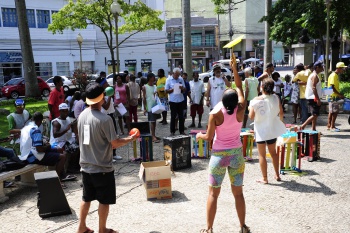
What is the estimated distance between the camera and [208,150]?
801cm

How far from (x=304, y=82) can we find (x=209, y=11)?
→ 57.3 meters

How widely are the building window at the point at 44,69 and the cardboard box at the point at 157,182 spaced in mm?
33816

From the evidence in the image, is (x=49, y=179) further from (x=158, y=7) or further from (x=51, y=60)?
(x=158, y=7)

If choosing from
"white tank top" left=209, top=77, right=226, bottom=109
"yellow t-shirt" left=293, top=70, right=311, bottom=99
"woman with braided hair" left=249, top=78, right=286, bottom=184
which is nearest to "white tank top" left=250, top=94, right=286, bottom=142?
"woman with braided hair" left=249, top=78, right=286, bottom=184

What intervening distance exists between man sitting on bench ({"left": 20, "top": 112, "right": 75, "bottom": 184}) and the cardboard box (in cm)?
162

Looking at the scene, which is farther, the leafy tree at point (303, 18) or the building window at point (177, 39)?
the building window at point (177, 39)

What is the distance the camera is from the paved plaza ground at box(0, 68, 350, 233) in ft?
15.4

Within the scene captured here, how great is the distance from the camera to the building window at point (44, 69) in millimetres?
36438

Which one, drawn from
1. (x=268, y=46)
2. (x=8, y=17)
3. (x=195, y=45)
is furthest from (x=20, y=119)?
(x=195, y=45)

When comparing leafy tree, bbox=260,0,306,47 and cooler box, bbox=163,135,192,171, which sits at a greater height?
leafy tree, bbox=260,0,306,47

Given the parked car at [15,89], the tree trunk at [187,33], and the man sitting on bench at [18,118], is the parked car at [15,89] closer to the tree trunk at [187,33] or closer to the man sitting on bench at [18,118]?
the tree trunk at [187,33]

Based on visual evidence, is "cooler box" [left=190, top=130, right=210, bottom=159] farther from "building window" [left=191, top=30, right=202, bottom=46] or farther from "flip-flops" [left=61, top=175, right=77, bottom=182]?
"building window" [left=191, top=30, right=202, bottom=46]

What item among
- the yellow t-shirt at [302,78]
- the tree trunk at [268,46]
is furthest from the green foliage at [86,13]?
the yellow t-shirt at [302,78]

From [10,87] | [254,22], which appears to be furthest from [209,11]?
[10,87]
